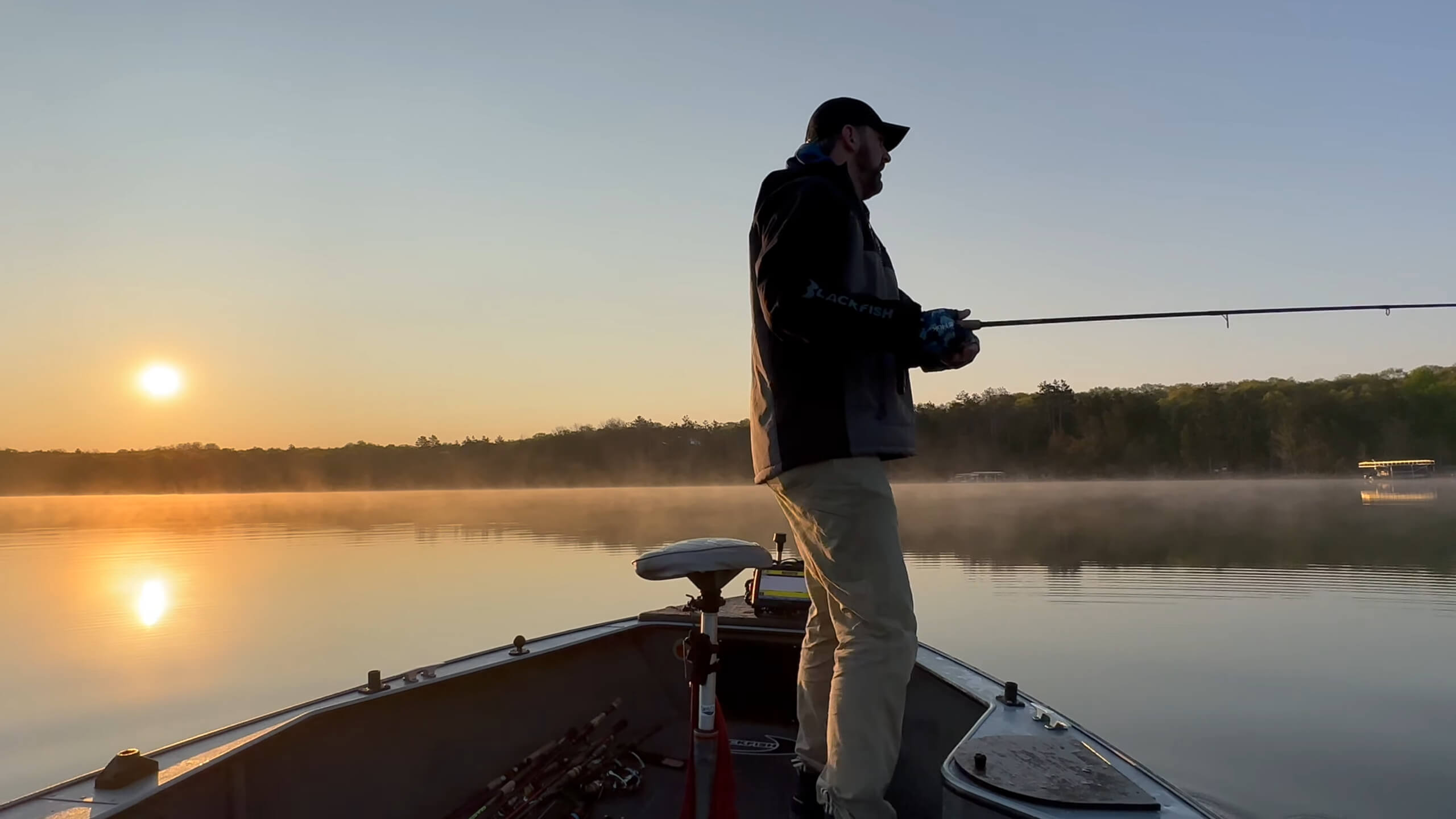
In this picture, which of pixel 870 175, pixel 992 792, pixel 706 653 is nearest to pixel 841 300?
pixel 870 175

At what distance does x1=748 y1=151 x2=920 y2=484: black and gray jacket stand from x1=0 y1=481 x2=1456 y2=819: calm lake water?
5.20 meters

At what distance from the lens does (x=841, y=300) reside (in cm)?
180

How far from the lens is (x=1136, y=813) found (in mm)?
1618

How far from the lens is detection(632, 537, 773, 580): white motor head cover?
201 centimetres

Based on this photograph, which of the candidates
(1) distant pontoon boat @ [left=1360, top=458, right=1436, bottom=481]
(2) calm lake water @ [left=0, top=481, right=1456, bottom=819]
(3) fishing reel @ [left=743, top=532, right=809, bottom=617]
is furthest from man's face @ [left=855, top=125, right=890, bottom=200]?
(1) distant pontoon boat @ [left=1360, top=458, right=1436, bottom=481]

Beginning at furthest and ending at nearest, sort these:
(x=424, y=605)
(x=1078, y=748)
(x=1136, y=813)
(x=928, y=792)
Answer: (x=424, y=605) → (x=928, y=792) → (x=1078, y=748) → (x=1136, y=813)

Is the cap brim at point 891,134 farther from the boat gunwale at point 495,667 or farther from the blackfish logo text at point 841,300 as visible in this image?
the boat gunwale at point 495,667

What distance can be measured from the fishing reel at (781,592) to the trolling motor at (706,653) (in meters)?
1.43

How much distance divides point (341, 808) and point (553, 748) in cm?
84

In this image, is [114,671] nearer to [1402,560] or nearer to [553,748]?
[553,748]

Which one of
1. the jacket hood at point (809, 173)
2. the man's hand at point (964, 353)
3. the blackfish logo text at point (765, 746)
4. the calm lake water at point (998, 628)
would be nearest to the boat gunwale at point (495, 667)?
the blackfish logo text at point (765, 746)

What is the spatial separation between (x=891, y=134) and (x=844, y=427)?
0.82m

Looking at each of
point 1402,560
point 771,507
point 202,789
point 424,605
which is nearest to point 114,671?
point 424,605

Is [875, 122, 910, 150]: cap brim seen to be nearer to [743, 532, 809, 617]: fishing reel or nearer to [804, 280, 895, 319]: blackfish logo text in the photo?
[804, 280, 895, 319]: blackfish logo text
